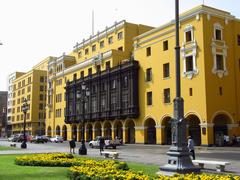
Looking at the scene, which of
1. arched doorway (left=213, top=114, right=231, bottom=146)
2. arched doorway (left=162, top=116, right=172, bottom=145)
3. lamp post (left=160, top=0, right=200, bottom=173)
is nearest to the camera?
lamp post (left=160, top=0, right=200, bottom=173)

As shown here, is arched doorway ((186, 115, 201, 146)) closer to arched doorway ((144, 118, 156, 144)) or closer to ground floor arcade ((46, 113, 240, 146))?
ground floor arcade ((46, 113, 240, 146))

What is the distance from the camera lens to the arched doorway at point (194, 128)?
45.9m

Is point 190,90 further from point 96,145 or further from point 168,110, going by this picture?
point 96,145

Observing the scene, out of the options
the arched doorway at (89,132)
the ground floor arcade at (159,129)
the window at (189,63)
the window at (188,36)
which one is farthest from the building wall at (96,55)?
the window at (189,63)

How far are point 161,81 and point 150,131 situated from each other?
8120 millimetres

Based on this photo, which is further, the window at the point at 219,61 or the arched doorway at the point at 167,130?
the arched doorway at the point at 167,130

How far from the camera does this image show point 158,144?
5084 cm

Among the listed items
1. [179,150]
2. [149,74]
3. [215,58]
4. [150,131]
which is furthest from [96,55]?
[179,150]

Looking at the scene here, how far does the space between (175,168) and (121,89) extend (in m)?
44.8

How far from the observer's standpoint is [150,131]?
5422cm

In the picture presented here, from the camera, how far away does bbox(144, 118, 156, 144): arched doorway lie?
53.8 m

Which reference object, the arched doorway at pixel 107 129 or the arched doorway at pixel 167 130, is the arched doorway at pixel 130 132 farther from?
the arched doorway at pixel 167 130

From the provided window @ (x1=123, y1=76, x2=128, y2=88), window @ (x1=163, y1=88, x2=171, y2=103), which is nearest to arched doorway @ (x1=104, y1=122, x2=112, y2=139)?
window @ (x1=123, y1=76, x2=128, y2=88)

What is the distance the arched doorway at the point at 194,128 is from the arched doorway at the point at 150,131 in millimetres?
7403
